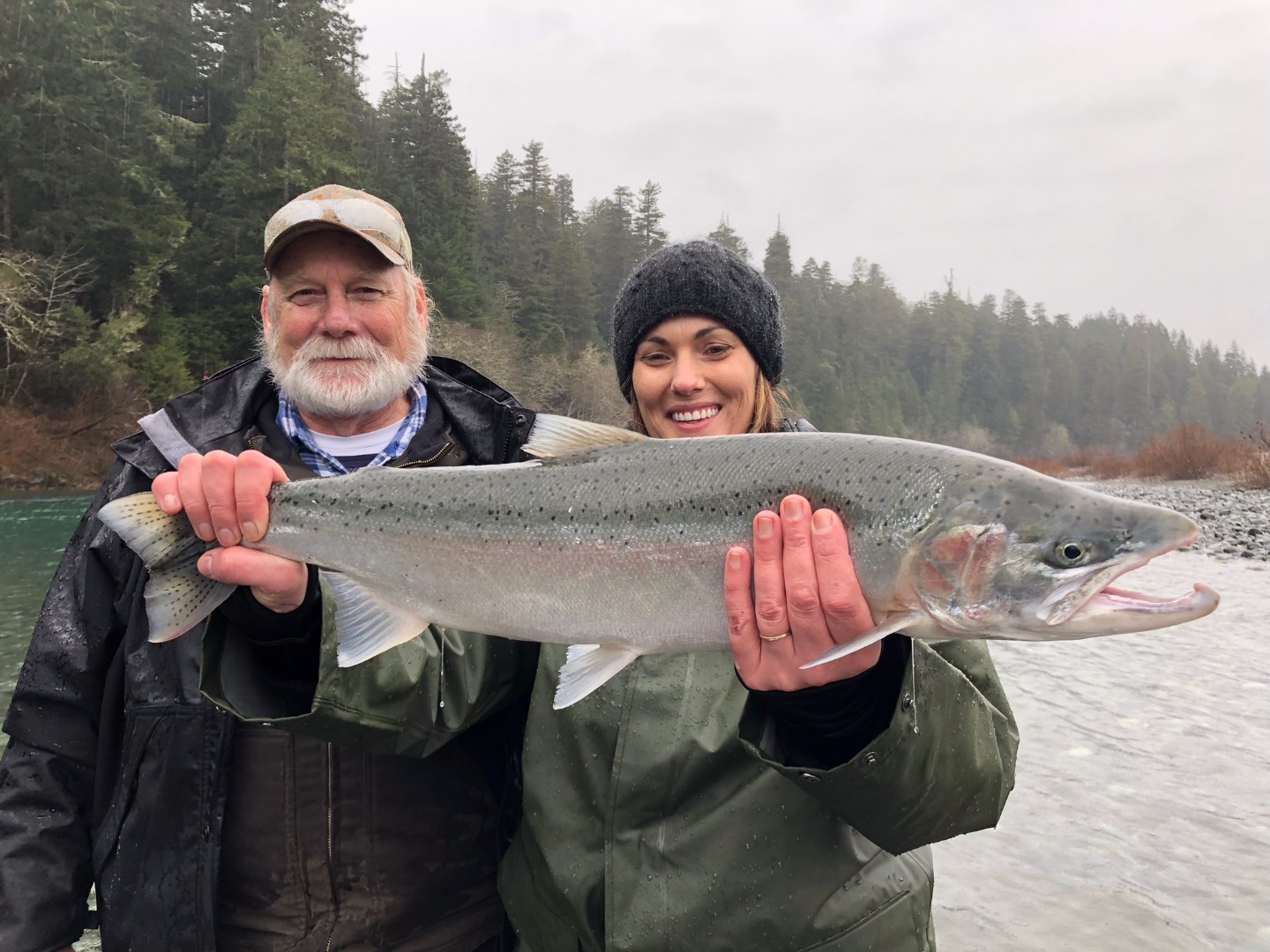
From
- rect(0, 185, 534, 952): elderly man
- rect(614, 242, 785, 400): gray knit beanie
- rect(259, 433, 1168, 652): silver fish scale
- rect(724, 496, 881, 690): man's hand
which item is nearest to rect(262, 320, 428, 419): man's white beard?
rect(0, 185, 534, 952): elderly man

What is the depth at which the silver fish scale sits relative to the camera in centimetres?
240

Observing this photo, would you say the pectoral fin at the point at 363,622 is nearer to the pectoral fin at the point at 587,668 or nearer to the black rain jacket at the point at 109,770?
the pectoral fin at the point at 587,668

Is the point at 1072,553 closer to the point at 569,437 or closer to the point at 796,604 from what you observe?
the point at 796,604

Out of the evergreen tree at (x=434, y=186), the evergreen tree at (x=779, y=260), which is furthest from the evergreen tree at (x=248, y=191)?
the evergreen tree at (x=779, y=260)

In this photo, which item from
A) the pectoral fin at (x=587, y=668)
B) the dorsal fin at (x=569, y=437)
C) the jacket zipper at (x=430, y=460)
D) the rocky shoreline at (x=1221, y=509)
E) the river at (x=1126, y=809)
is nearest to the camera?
the pectoral fin at (x=587, y=668)

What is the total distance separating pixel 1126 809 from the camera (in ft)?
22.8

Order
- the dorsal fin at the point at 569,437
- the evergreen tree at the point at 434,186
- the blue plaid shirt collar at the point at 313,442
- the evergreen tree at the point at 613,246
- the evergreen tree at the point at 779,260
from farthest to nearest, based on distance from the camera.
A: the evergreen tree at the point at 779,260, the evergreen tree at the point at 613,246, the evergreen tree at the point at 434,186, the blue plaid shirt collar at the point at 313,442, the dorsal fin at the point at 569,437

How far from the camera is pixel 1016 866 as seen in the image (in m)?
6.20

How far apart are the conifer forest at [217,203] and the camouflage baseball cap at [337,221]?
10612 millimetres

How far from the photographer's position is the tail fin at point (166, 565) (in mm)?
2566

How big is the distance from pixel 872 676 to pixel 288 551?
1.81m

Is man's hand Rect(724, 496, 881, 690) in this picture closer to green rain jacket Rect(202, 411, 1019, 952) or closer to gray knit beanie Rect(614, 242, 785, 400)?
green rain jacket Rect(202, 411, 1019, 952)

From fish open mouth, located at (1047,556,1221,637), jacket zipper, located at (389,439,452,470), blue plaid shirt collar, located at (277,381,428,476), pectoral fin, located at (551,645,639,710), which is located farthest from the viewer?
blue plaid shirt collar, located at (277,381,428,476)

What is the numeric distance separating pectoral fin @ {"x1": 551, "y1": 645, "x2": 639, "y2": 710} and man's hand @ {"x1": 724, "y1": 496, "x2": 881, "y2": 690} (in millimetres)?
334
